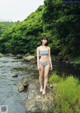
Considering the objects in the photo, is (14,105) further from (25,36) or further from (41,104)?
(25,36)

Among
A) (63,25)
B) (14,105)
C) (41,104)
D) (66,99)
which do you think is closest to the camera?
(66,99)

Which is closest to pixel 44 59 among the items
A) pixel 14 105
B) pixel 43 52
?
pixel 43 52

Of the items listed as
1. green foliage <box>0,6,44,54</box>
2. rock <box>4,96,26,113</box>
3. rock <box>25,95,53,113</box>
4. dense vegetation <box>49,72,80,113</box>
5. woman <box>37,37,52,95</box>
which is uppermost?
woman <box>37,37,52,95</box>

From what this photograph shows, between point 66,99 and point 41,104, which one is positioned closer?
point 66,99

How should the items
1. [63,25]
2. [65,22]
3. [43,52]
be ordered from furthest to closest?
[63,25]
[65,22]
[43,52]

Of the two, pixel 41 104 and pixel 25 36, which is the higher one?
pixel 41 104

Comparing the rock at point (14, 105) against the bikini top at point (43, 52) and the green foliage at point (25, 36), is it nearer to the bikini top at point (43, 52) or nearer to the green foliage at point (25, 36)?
the bikini top at point (43, 52)

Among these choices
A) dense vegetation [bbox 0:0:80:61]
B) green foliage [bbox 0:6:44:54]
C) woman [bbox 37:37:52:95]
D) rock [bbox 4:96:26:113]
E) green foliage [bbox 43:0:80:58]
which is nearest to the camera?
woman [bbox 37:37:52:95]

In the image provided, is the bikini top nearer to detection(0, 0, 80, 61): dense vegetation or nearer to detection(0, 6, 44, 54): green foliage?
detection(0, 0, 80, 61): dense vegetation

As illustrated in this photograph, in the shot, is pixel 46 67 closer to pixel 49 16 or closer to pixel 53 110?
pixel 53 110

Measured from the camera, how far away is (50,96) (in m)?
15.1

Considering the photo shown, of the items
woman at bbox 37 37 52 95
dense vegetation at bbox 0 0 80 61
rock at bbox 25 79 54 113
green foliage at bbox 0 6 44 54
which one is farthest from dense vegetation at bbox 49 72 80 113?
green foliage at bbox 0 6 44 54

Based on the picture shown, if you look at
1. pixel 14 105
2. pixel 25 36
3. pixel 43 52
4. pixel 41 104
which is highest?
pixel 43 52

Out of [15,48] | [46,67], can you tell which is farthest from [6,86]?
[15,48]
